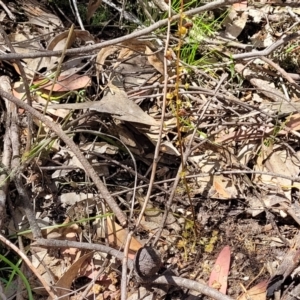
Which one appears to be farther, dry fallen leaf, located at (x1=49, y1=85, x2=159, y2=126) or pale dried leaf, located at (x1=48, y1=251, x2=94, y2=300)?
dry fallen leaf, located at (x1=49, y1=85, x2=159, y2=126)

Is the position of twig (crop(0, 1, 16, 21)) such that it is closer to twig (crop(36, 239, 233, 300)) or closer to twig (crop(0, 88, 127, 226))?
twig (crop(0, 88, 127, 226))

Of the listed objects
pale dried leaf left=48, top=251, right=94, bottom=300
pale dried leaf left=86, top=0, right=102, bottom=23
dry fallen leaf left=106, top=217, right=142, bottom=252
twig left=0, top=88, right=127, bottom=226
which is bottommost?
pale dried leaf left=48, top=251, right=94, bottom=300

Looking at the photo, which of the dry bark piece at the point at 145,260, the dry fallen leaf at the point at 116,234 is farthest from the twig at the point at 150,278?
the dry fallen leaf at the point at 116,234

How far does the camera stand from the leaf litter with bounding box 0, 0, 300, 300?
5.84 feet

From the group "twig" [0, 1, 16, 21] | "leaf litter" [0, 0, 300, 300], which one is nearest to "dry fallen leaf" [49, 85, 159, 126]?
"leaf litter" [0, 0, 300, 300]

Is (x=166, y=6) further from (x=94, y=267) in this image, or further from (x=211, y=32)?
(x=94, y=267)

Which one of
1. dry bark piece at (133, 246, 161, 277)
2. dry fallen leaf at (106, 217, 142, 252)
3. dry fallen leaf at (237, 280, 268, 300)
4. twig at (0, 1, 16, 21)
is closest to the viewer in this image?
dry bark piece at (133, 246, 161, 277)

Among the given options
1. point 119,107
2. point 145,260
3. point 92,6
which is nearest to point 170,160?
point 119,107

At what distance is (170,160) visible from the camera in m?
1.97

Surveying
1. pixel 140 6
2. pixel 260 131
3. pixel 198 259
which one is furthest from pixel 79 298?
pixel 140 6

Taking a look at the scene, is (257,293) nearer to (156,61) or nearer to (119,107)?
(119,107)

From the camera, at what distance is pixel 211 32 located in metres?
2.18

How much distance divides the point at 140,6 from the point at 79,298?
48.0 inches

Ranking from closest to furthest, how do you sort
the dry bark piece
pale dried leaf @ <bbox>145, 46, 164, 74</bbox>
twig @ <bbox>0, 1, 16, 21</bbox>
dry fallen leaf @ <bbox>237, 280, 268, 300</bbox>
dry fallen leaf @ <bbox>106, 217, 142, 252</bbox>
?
the dry bark piece < dry fallen leaf @ <bbox>237, 280, 268, 300</bbox> < dry fallen leaf @ <bbox>106, 217, 142, 252</bbox> < pale dried leaf @ <bbox>145, 46, 164, 74</bbox> < twig @ <bbox>0, 1, 16, 21</bbox>
